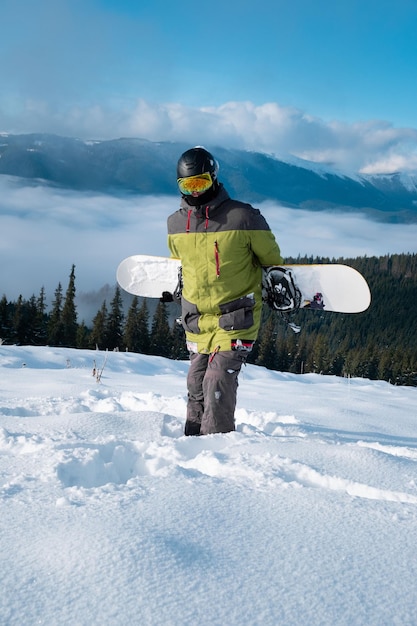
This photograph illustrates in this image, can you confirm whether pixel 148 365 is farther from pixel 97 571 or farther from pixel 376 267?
pixel 376 267

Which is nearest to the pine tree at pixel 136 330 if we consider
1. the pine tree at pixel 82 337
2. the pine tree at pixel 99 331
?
the pine tree at pixel 99 331

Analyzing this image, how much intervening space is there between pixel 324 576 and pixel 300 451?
146 cm

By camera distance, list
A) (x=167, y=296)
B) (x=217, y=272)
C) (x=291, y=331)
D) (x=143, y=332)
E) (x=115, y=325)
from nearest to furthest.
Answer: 1. (x=217, y=272)
2. (x=167, y=296)
3. (x=291, y=331)
4. (x=115, y=325)
5. (x=143, y=332)

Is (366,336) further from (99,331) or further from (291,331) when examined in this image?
(291,331)

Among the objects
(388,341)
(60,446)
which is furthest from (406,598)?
(388,341)

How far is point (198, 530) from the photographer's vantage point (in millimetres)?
1791

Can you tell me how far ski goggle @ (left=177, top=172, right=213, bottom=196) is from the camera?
4.07 meters

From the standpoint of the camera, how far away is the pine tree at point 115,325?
A: 169 feet

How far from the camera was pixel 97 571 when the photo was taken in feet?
4.79

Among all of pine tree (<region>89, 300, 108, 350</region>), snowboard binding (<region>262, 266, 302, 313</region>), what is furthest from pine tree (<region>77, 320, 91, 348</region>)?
snowboard binding (<region>262, 266, 302, 313</region>)

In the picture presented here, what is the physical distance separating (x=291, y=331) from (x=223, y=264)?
32.6 meters

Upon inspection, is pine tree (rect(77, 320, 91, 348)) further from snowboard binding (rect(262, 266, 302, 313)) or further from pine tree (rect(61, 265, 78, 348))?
snowboard binding (rect(262, 266, 302, 313))

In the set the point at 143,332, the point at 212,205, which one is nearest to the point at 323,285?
the point at 212,205

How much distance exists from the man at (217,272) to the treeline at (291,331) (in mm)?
746
